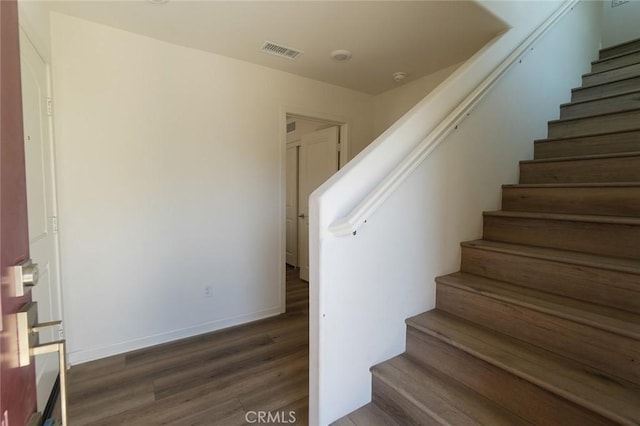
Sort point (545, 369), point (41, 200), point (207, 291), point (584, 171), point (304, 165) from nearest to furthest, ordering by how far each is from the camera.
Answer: point (545, 369) < point (41, 200) < point (584, 171) < point (207, 291) < point (304, 165)

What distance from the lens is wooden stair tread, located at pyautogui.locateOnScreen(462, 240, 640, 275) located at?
126 centimetres

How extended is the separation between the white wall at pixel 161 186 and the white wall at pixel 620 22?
3285 millimetres

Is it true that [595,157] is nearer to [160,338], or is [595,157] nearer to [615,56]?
[615,56]

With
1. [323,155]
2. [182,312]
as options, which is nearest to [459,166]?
[323,155]

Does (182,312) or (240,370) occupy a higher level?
(182,312)

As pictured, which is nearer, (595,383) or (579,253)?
(595,383)

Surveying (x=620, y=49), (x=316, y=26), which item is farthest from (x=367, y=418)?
(x=620, y=49)

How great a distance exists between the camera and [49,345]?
1.96ft

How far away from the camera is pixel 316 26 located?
214cm

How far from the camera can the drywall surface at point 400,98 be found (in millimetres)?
2959

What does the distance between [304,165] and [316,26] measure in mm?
2091

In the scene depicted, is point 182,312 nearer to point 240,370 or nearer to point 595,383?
point 240,370

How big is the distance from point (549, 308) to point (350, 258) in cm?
86

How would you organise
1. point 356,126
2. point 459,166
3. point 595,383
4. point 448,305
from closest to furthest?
1. point 595,383
2. point 448,305
3. point 459,166
4. point 356,126
